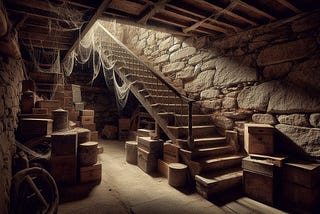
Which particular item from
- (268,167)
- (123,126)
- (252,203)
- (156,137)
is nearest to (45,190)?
(156,137)

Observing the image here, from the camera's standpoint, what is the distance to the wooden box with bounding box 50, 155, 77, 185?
11.3 ft

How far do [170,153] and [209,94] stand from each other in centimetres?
178

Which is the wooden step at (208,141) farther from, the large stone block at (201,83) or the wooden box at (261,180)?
the large stone block at (201,83)

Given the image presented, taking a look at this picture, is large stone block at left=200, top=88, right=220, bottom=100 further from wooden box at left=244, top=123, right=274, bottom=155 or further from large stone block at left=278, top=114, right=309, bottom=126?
large stone block at left=278, top=114, right=309, bottom=126

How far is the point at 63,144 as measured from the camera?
3494 millimetres

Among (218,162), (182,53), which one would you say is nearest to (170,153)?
(218,162)

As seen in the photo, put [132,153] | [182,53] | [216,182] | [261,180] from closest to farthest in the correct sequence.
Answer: [261,180] < [216,182] < [132,153] < [182,53]

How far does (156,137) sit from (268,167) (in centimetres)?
227

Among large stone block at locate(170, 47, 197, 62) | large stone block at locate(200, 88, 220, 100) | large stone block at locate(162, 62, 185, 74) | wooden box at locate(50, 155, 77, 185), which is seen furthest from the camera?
large stone block at locate(162, 62, 185, 74)

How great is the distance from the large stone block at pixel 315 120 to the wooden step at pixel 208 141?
5.33 ft

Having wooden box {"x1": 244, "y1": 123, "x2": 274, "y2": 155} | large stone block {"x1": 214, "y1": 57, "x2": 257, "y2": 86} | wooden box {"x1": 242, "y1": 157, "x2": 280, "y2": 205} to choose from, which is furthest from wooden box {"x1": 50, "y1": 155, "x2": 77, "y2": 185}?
large stone block {"x1": 214, "y1": 57, "x2": 257, "y2": 86}

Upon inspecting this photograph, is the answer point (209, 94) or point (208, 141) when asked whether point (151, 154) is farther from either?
→ point (209, 94)

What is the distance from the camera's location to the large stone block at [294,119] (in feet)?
10.1

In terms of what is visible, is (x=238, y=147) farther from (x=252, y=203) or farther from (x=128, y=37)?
(x=128, y=37)
